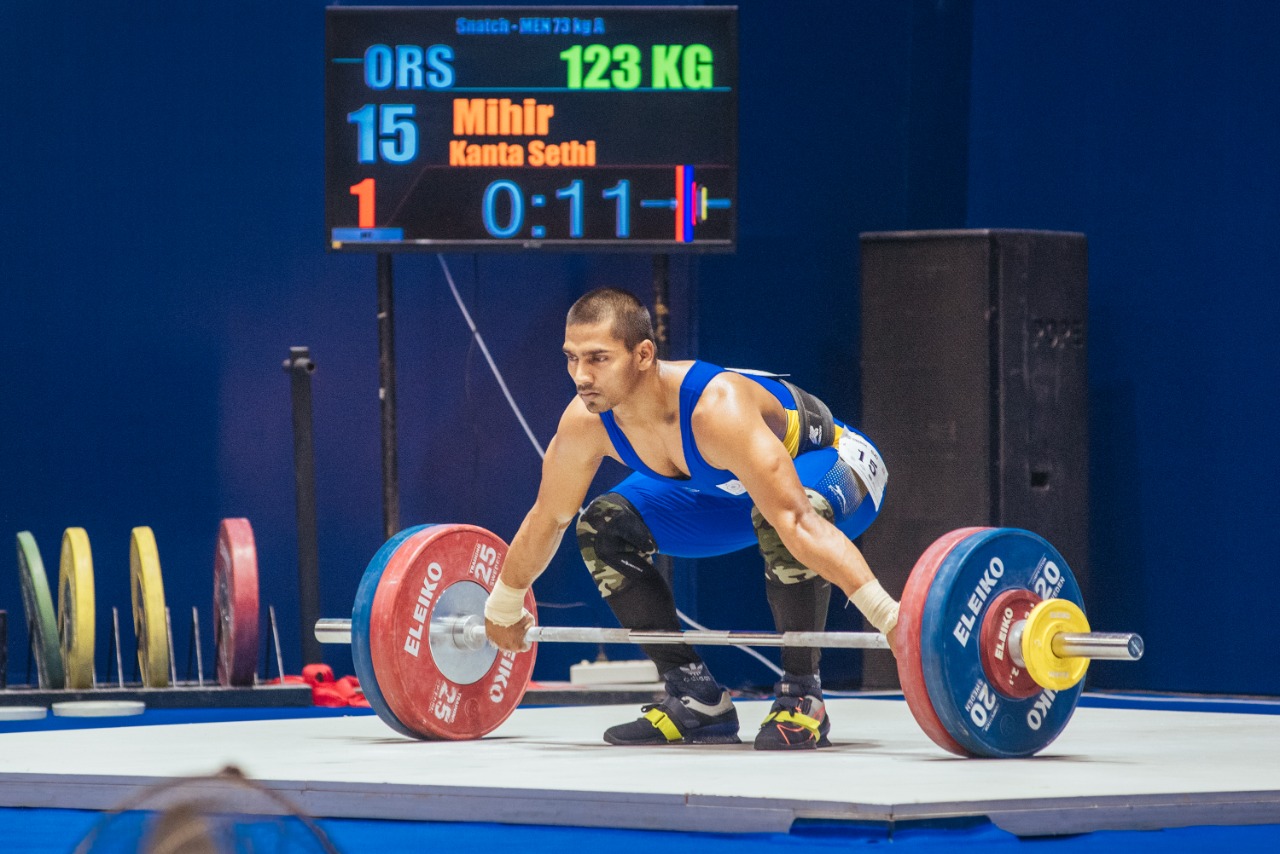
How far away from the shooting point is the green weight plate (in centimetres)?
530

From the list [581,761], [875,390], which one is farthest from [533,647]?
[875,390]

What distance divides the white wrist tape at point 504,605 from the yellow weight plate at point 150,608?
5.70ft

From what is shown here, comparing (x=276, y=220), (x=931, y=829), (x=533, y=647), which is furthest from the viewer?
(x=276, y=220)

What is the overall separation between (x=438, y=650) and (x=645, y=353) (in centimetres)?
88

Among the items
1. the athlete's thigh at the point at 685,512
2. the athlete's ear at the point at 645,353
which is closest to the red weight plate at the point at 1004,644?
the athlete's thigh at the point at 685,512

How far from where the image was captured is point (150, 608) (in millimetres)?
5316

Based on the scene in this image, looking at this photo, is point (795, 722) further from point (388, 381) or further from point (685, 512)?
point (388, 381)

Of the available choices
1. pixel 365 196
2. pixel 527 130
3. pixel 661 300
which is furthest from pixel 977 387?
pixel 365 196

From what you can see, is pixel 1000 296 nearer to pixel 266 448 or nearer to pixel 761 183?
pixel 761 183

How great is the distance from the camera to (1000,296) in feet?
19.4

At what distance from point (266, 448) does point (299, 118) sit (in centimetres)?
112

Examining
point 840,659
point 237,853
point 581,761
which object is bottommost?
point 840,659

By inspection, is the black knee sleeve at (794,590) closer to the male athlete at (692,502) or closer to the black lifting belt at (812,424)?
the male athlete at (692,502)

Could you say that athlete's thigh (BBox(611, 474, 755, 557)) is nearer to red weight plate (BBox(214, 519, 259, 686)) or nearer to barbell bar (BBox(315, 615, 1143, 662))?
barbell bar (BBox(315, 615, 1143, 662))
